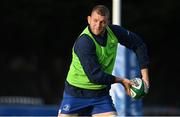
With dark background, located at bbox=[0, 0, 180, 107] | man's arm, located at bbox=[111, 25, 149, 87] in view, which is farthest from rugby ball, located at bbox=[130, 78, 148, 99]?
dark background, located at bbox=[0, 0, 180, 107]

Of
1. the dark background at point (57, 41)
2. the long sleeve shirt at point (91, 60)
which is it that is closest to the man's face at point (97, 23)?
the long sleeve shirt at point (91, 60)

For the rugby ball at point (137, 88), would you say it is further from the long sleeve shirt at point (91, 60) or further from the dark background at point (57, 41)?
the dark background at point (57, 41)

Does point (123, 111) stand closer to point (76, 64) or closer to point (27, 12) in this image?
point (76, 64)

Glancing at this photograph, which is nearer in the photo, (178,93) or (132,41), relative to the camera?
(132,41)

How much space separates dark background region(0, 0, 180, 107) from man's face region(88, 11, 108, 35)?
16295 millimetres

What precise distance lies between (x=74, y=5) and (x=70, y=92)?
16.7 meters

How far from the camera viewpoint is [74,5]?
2488 cm

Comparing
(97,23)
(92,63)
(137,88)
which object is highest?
(97,23)

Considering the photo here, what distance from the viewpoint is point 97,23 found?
7781mm

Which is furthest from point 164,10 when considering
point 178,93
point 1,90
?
point 1,90

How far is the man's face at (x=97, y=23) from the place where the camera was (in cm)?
774

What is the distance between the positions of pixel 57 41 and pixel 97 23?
18419 mm

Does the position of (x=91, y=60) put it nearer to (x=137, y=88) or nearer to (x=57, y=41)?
(x=137, y=88)

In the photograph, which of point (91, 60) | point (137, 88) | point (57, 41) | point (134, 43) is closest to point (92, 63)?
point (91, 60)
